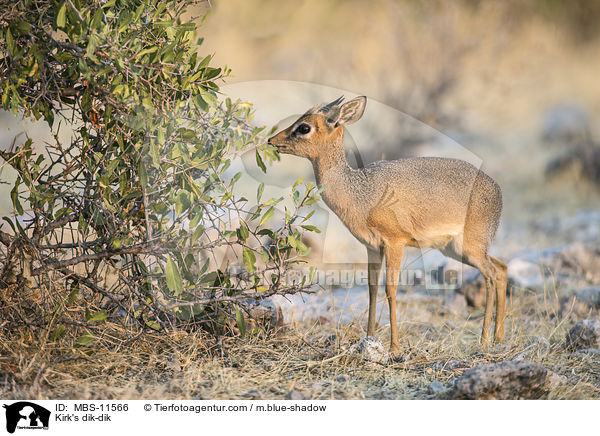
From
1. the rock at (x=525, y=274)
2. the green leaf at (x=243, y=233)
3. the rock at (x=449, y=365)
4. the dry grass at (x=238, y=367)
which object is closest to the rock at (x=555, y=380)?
the dry grass at (x=238, y=367)

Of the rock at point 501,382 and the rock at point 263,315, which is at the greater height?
the rock at point 263,315

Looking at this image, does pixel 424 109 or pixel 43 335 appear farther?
pixel 424 109

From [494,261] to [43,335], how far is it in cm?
366

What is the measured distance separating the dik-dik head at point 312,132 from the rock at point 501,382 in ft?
7.02

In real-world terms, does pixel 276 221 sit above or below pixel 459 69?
below

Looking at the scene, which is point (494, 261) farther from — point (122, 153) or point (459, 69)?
point (459, 69)

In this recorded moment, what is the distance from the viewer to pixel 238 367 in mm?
4285

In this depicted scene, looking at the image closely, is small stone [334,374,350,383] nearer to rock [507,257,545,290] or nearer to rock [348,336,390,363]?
rock [348,336,390,363]

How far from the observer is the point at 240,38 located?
25.7 ft

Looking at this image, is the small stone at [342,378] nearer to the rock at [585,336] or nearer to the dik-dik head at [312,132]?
the dik-dik head at [312,132]

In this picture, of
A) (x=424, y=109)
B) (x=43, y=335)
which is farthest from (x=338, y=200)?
(x=424, y=109)
